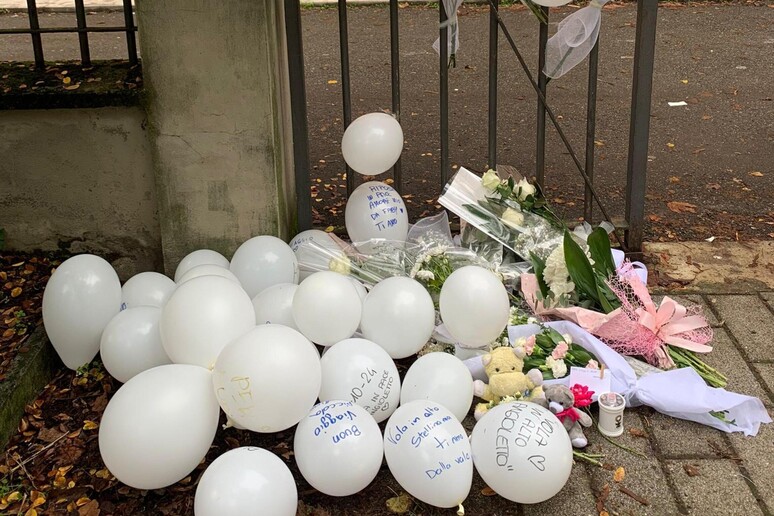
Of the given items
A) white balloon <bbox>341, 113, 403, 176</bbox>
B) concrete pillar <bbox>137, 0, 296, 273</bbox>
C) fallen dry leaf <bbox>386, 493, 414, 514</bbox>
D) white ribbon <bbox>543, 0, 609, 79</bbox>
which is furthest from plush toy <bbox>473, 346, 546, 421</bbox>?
white ribbon <bbox>543, 0, 609, 79</bbox>

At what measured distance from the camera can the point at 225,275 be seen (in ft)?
11.2

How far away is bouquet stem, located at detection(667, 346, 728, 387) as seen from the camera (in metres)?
3.33

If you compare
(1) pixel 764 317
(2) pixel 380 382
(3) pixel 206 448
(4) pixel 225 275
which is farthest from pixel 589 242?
(3) pixel 206 448

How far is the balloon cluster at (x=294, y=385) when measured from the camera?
2.63 meters

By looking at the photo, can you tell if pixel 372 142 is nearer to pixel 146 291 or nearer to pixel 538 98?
pixel 538 98

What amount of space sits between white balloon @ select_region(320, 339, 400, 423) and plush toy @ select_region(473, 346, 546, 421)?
0.32 meters

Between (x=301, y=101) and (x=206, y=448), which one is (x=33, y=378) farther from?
(x=301, y=101)

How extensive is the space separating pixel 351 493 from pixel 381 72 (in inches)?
208

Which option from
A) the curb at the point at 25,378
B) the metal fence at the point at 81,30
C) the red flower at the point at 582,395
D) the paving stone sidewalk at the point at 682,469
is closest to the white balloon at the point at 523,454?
the paving stone sidewalk at the point at 682,469

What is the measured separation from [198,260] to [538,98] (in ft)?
5.37

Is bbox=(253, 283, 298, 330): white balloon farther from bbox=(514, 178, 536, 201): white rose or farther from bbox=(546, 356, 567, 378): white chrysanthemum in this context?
bbox=(514, 178, 536, 201): white rose

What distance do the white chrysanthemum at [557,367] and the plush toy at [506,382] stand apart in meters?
0.07

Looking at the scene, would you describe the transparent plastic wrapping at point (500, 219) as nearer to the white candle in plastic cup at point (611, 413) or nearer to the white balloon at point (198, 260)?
the white candle in plastic cup at point (611, 413)

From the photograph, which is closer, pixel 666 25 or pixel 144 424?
pixel 144 424
